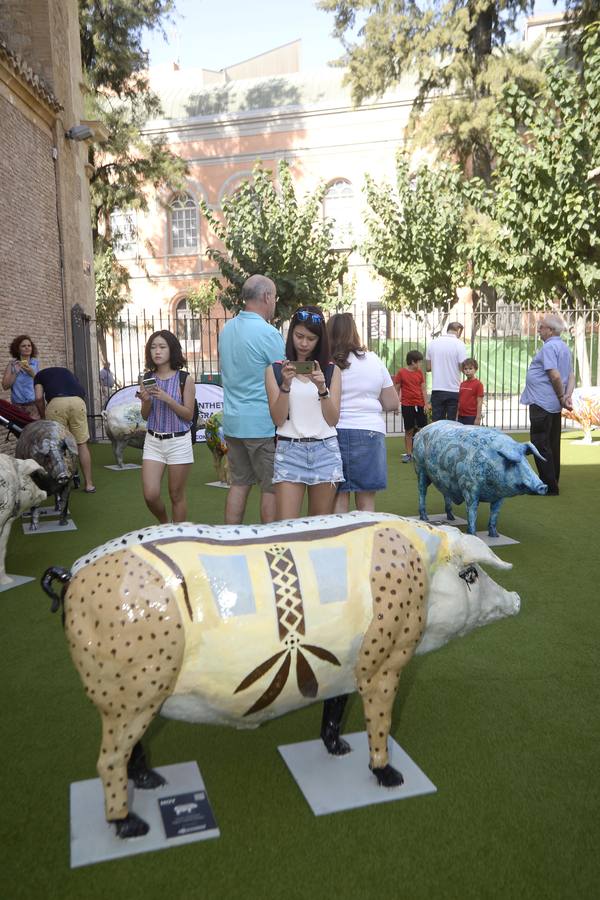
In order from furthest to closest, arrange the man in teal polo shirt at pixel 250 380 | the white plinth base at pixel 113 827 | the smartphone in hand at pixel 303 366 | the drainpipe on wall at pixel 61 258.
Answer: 1. the drainpipe on wall at pixel 61 258
2. the man in teal polo shirt at pixel 250 380
3. the smartphone in hand at pixel 303 366
4. the white plinth base at pixel 113 827

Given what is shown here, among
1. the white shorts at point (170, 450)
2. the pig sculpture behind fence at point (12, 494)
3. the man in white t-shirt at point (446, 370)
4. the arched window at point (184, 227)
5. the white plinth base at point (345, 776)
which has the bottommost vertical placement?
the white plinth base at point (345, 776)

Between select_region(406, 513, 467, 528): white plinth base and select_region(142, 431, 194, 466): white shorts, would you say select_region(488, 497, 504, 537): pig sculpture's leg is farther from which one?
select_region(142, 431, 194, 466): white shorts

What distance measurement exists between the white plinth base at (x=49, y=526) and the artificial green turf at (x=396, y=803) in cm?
210

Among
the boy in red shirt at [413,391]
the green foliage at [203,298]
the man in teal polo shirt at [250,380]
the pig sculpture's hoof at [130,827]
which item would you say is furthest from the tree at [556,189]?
the green foliage at [203,298]

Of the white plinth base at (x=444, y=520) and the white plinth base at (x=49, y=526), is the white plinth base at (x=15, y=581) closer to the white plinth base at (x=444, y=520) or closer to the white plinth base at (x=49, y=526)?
the white plinth base at (x=49, y=526)

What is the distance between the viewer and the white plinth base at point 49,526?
6.52 meters

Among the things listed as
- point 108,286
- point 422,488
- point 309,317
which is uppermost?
point 108,286

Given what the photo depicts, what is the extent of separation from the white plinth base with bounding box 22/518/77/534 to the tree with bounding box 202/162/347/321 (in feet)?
46.8

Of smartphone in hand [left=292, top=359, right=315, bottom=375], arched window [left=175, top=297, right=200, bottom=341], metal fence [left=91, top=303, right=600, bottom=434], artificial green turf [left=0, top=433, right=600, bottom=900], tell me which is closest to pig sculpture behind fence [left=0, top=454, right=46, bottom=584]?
artificial green turf [left=0, top=433, right=600, bottom=900]

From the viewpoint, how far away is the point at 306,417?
3631mm

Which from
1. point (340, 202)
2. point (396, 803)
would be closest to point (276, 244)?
point (340, 202)

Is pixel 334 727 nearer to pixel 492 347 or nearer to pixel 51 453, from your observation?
pixel 51 453

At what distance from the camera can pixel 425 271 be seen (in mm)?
20312

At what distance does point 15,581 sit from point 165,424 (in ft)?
5.69
